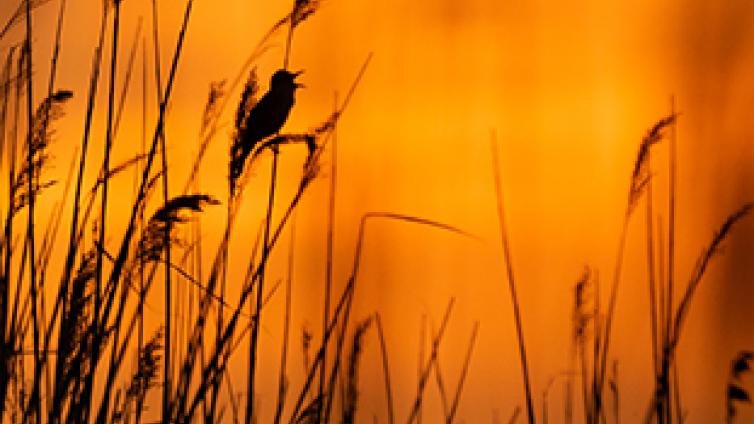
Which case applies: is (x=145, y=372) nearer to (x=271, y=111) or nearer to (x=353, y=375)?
(x=271, y=111)

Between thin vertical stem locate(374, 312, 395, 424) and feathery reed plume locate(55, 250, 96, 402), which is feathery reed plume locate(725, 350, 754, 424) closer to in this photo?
thin vertical stem locate(374, 312, 395, 424)

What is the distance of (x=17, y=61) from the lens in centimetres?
174

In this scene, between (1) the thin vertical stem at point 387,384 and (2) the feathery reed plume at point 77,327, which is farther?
(1) the thin vertical stem at point 387,384

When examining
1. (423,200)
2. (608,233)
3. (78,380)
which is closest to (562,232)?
(608,233)

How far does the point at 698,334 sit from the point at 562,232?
1.06m

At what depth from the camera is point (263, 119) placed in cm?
150

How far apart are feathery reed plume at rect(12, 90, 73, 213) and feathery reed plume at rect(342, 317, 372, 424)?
1.65 feet

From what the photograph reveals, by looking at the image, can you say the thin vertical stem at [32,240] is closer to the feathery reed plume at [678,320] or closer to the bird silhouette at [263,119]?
the bird silhouette at [263,119]

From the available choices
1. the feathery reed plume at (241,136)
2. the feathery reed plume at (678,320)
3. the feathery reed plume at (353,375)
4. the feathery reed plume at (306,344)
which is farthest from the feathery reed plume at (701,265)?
the feathery reed plume at (306,344)

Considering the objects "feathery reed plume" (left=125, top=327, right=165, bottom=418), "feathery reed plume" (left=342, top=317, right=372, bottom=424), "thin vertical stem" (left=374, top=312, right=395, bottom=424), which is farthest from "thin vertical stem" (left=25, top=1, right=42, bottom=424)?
"thin vertical stem" (left=374, top=312, right=395, bottom=424)

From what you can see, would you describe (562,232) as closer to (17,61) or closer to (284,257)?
(284,257)

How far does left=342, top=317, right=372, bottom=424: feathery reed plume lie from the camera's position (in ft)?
6.11

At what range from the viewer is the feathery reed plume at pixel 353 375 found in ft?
6.11

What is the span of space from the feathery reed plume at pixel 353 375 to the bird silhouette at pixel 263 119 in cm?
45
